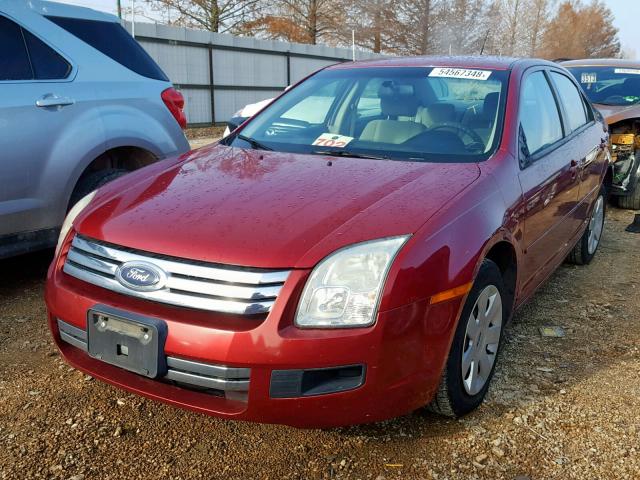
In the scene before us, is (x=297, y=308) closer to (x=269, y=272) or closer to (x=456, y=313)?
(x=269, y=272)

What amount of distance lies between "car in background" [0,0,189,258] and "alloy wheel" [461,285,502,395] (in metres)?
2.67

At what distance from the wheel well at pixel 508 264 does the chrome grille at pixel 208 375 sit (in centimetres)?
124

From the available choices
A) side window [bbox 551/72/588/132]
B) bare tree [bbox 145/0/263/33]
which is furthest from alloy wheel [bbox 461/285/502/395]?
bare tree [bbox 145/0/263/33]

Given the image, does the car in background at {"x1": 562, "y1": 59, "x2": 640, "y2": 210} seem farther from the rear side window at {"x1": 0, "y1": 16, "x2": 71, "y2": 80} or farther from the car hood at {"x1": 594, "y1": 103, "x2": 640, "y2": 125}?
the rear side window at {"x1": 0, "y1": 16, "x2": 71, "y2": 80}

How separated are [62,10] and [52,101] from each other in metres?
0.73

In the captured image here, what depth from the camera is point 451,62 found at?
3.60 metres

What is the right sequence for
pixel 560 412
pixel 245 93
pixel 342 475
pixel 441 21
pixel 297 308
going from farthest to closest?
pixel 441 21 → pixel 245 93 → pixel 560 412 → pixel 342 475 → pixel 297 308

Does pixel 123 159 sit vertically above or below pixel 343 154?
below

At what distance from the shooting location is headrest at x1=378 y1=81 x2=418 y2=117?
334 centimetres

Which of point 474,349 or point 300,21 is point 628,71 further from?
point 300,21

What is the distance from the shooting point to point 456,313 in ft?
7.32

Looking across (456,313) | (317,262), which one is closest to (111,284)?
(317,262)

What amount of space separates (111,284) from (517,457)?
1657mm

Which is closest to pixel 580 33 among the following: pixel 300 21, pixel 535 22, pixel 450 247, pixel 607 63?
pixel 535 22
